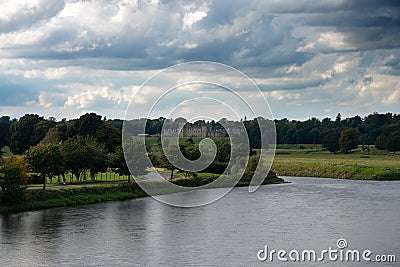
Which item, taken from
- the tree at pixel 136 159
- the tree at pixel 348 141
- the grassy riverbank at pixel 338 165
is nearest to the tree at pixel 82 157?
the tree at pixel 136 159

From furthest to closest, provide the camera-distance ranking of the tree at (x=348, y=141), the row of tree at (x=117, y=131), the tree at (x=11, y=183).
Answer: the tree at (x=348, y=141), the row of tree at (x=117, y=131), the tree at (x=11, y=183)

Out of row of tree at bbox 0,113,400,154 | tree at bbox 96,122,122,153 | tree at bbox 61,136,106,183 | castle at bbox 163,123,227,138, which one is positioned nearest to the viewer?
tree at bbox 61,136,106,183

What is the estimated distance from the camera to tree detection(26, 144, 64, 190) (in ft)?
155

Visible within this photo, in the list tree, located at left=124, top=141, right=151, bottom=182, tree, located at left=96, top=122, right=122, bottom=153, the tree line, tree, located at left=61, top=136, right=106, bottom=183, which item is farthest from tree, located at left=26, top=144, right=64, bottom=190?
tree, located at left=96, top=122, right=122, bottom=153

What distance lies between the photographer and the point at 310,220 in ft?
→ 124

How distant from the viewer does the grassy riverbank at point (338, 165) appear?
73.7 m

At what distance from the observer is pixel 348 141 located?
100750 mm

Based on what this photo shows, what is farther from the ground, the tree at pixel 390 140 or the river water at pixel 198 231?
the tree at pixel 390 140

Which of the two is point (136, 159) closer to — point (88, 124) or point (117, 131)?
point (117, 131)

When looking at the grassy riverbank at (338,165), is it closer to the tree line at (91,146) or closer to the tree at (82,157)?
the tree line at (91,146)

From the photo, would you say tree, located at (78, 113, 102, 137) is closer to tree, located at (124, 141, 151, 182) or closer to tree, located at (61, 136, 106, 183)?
tree, located at (61, 136, 106, 183)

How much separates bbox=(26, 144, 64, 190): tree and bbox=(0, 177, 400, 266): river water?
Result: 4737 mm

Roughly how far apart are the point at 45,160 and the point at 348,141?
6215cm

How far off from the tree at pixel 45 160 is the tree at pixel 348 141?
→ 197 feet
